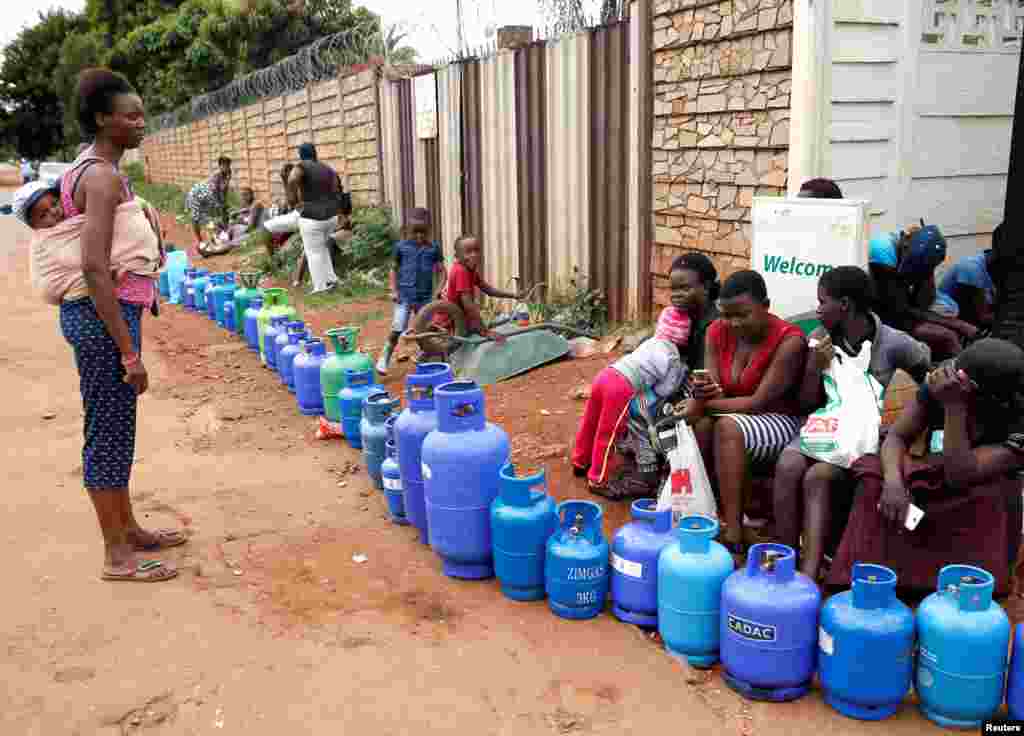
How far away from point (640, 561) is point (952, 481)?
110cm

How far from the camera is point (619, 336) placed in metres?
7.09

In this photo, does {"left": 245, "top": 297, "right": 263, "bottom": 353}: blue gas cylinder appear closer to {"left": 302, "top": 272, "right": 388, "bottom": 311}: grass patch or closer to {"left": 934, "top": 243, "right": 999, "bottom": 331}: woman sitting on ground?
{"left": 302, "top": 272, "right": 388, "bottom": 311}: grass patch

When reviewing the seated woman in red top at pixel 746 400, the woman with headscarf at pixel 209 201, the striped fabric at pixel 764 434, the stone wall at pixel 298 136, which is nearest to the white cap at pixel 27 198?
the seated woman in red top at pixel 746 400

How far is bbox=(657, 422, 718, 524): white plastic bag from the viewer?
12.4 ft

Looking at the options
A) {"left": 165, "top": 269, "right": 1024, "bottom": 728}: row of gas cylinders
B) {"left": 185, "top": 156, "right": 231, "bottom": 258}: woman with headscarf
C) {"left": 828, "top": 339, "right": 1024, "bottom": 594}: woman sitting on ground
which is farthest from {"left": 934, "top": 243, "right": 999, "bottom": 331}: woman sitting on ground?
{"left": 185, "top": 156, "right": 231, "bottom": 258}: woman with headscarf

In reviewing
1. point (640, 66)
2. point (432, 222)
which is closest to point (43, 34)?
point (432, 222)

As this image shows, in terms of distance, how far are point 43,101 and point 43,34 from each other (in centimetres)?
389

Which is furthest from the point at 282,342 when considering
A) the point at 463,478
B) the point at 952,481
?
the point at 952,481

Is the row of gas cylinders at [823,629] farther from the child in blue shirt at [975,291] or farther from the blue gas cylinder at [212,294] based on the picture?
the blue gas cylinder at [212,294]

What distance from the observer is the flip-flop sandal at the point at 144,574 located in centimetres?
384

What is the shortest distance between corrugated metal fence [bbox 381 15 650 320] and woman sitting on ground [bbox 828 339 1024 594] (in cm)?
402

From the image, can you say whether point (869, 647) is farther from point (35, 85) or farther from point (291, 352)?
point (35, 85)

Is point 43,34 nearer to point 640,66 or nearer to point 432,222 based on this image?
point 432,222

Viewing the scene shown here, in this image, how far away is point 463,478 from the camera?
3664mm
